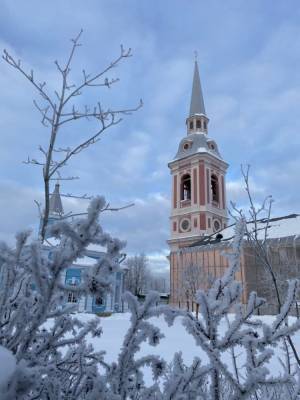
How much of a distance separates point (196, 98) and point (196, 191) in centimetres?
2092

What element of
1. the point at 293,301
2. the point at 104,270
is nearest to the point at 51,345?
the point at 104,270

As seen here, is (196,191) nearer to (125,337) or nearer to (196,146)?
(196,146)

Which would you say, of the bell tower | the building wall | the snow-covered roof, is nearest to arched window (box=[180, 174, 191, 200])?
the bell tower

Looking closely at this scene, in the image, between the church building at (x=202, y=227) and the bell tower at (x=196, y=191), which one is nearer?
the church building at (x=202, y=227)

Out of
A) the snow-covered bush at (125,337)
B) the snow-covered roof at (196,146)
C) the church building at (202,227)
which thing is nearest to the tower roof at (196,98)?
the church building at (202,227)

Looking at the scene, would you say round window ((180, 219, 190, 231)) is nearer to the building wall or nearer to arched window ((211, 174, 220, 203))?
arched window ((211, 174, 220, 203))

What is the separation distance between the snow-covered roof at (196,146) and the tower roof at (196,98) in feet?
22.5

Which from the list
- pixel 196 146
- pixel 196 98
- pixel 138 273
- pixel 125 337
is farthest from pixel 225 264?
pixel 138 273

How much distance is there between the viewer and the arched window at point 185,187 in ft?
131

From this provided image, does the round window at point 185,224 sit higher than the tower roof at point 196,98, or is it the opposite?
the tower roof at point 196,98

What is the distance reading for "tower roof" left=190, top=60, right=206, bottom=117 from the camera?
Answer: 49.7m

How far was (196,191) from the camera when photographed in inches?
1487

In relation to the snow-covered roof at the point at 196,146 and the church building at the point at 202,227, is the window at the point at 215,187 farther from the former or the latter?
the snow-covered roof at the point at 196,146

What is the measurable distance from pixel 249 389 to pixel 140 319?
47cm
